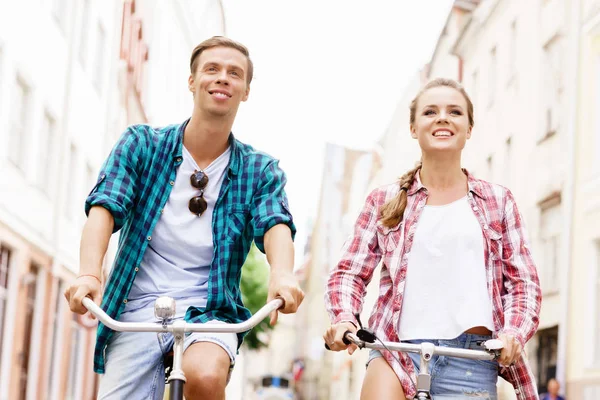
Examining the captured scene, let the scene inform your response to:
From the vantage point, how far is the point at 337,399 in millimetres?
53031

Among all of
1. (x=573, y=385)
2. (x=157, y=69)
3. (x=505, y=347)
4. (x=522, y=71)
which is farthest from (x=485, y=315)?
(x=157, y=69)

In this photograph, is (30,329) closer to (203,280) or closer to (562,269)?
(562,269)

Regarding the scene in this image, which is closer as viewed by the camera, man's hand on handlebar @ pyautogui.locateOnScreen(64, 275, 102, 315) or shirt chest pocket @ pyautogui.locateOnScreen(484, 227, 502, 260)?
man's hand on handlebar @ pyautogui.locateOnScreen(64, 275, 102, 315)

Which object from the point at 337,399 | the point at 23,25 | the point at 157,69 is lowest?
the point at 337,399

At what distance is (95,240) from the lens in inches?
150

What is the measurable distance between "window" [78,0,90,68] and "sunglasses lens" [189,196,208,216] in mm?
14657

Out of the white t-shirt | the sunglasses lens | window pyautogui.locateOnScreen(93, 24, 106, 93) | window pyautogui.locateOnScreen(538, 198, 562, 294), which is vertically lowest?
the white t-shirt

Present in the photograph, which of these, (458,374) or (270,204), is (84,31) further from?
(458,374)

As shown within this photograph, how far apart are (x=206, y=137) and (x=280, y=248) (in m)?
0.53

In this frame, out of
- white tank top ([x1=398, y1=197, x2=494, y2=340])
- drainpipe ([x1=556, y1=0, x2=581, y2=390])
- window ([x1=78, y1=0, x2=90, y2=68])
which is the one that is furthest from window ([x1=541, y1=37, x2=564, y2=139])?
white tank top ([x1=398, y1=197, x2=494, y2=340])

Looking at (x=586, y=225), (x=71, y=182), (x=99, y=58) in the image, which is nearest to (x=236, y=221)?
(x=586, y=225)

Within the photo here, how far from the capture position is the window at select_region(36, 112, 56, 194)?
16.3 meters

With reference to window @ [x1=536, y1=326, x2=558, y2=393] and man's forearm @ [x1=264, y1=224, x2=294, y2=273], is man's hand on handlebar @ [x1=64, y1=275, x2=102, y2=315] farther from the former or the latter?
window @ [x1=536, y1=326, x2=558, y2=393]

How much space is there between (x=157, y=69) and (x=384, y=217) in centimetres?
2381
